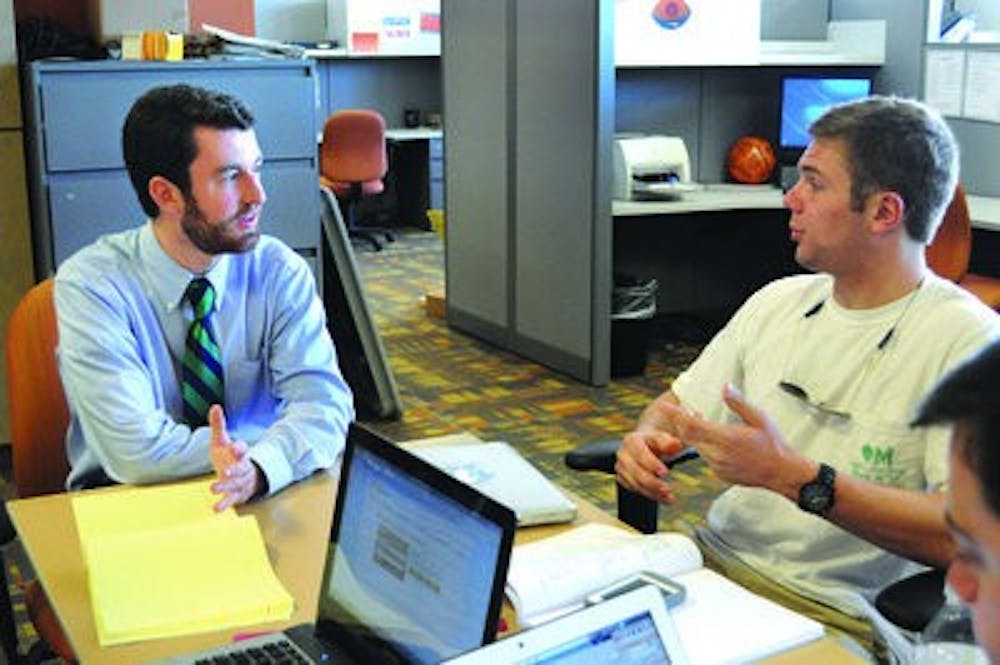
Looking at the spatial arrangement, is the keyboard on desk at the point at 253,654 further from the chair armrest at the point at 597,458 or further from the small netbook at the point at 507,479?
the chair armrest at the point at 597,458

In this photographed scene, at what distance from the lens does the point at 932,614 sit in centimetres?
168

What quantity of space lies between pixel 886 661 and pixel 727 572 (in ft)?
1.21

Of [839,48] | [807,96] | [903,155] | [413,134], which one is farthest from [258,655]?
[413,134]

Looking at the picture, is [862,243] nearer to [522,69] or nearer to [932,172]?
[932,172]

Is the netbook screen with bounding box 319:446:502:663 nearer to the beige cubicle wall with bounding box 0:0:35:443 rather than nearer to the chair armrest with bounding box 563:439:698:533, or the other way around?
the chair armrest with bounding box 563:439:698:533

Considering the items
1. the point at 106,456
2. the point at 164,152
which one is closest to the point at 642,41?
the point at 164,152

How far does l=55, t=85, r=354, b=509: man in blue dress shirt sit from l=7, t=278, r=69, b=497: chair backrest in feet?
0.11

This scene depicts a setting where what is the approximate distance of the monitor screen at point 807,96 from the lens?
227 inches

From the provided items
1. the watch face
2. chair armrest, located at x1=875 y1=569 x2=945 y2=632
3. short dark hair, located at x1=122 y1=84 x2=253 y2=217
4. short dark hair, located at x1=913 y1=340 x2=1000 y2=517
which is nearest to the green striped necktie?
short dark hair, located at x1=122 y1=84 x2=253 y2=217

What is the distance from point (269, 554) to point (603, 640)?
0.78 meters

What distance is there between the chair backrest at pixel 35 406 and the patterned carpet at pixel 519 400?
180 centimetres

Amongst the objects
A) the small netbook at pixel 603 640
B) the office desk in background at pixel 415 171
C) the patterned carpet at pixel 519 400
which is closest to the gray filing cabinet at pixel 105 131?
the patterned carpet at pixel 519 400

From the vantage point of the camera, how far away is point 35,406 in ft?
7.43

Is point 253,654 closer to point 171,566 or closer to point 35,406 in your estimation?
point 171,566
